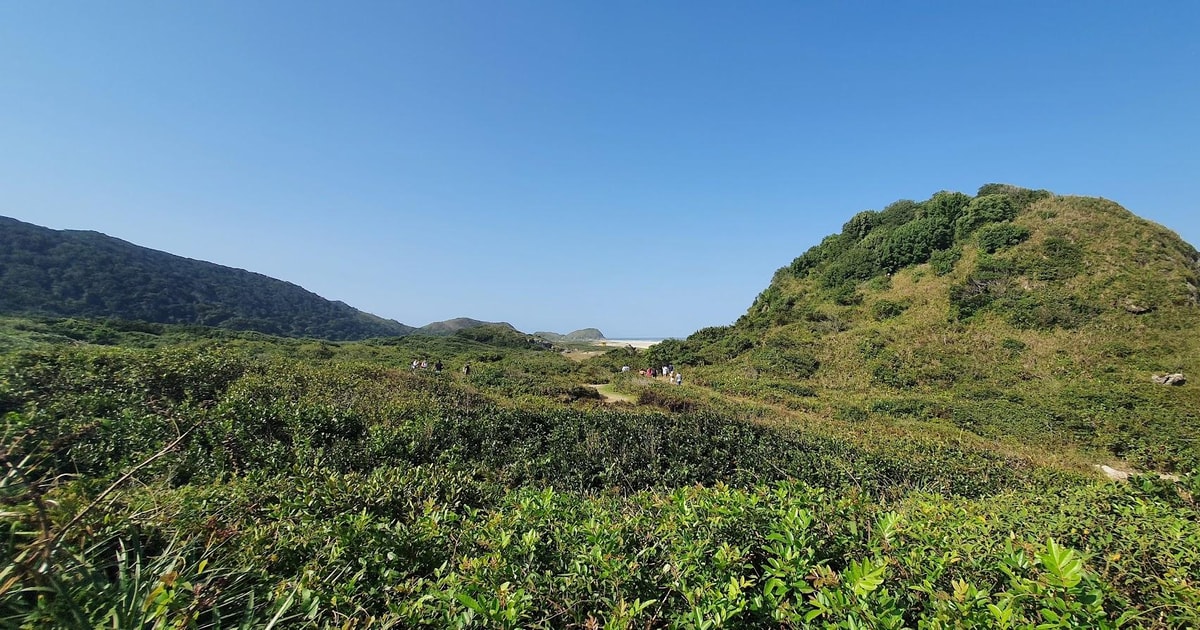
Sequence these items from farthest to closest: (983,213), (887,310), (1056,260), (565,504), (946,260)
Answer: (983,213)
(946,260)
(887,310)
(1056,260)
(565,504)

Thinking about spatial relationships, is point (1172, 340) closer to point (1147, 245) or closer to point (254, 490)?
point (1147, 245)

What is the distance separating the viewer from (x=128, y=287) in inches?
2298

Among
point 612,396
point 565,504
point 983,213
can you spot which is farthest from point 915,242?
point 565,504

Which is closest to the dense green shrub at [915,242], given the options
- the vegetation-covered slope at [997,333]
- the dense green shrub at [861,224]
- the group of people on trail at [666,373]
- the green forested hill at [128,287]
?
the vegetation-covered slope at [997,333]

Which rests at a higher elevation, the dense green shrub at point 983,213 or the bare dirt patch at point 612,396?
the dense green shrub at point 983,213

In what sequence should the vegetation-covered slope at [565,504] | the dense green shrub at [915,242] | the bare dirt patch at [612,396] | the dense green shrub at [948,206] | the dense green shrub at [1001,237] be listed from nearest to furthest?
the vegetation-covered slope at [565,504]
the bare dirt patch at [612,396]
the dense green shrub at [1001,237]
the dense green shrub at [915,242]
the dense green shrub at [948,206]

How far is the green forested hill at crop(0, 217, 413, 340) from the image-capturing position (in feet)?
166

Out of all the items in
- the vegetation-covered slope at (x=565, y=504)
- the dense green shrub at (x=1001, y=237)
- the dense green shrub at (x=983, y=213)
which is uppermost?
the dense green shrub at (x=983, y=213)

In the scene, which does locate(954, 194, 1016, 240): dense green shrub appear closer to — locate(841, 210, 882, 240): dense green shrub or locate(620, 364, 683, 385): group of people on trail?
locate(841, 210, 882, 240): dense green shrub

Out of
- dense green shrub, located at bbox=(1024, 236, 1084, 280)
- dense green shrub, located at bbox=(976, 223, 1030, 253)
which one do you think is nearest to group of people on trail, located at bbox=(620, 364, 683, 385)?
dense green shrub, located at bbox=(1024, 236, 1084, 280)

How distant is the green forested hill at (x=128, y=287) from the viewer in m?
50.5

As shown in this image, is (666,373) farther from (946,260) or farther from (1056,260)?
(1056,260)

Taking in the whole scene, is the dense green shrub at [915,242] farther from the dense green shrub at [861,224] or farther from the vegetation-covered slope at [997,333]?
the dense green shrub at [861,224]

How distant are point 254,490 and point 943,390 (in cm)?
2309
